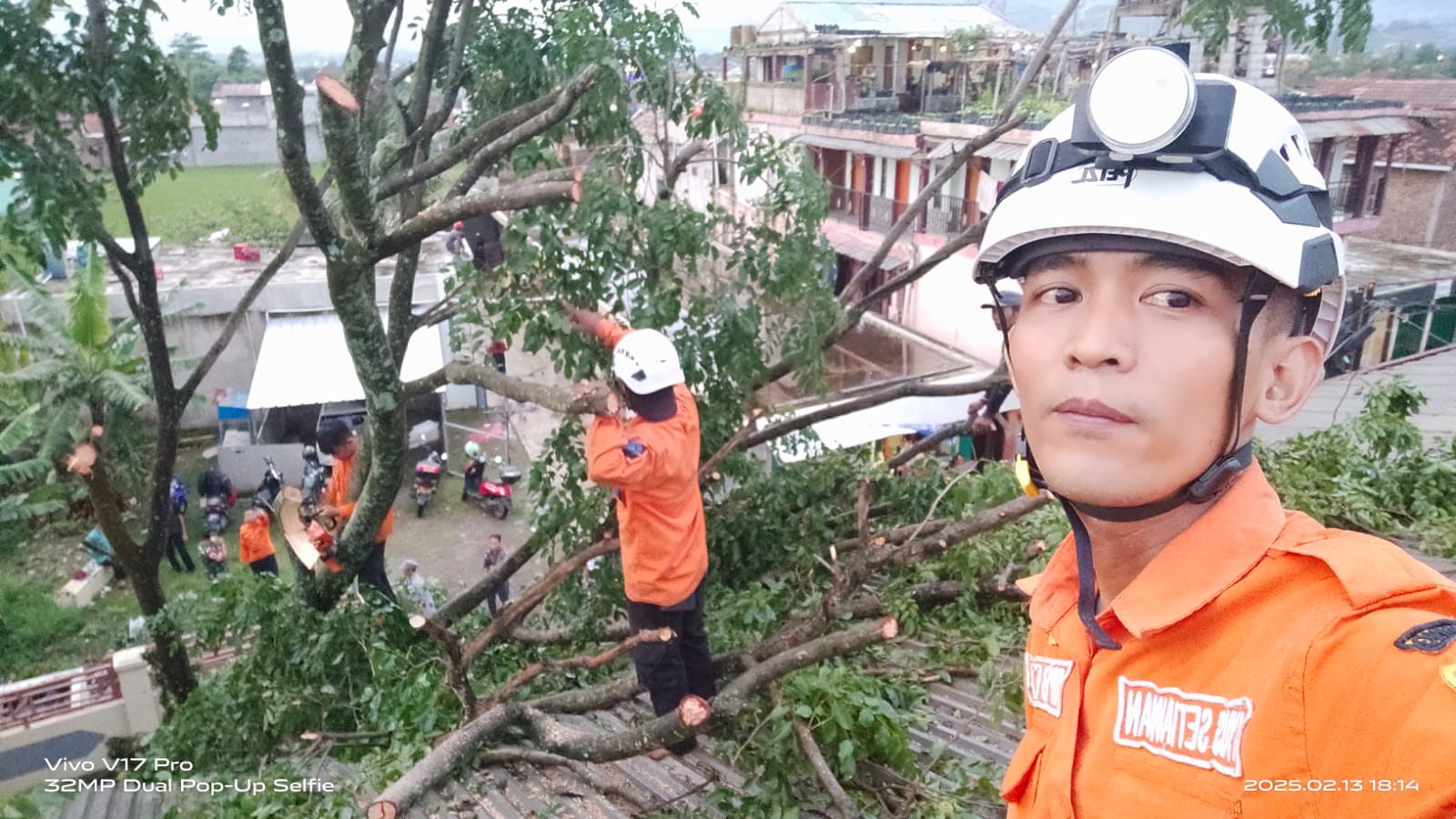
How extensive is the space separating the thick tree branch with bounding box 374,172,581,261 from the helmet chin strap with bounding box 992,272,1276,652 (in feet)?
7.55

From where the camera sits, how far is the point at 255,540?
8828 millimetres

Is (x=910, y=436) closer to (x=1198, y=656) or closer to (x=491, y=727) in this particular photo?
(x=491, y=727)

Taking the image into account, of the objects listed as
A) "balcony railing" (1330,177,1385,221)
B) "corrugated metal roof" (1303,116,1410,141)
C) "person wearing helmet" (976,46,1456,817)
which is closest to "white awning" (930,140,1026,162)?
"corrugated metal roof" (1303,116,1410,141)

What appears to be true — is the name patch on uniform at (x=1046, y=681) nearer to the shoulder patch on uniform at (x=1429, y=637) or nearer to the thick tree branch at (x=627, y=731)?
the shoulder patch on uniform at (x=1429, y=637)

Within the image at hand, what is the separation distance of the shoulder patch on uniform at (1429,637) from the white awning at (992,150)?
11.1 meters

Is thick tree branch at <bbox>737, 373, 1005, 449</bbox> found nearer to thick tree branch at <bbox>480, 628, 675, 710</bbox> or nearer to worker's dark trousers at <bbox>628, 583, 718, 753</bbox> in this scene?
worker's dark trousers at <bbox>628, 583, 718, 753</bbox>

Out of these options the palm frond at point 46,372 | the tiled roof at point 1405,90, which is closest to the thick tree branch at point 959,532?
the palm frond at point 46,372

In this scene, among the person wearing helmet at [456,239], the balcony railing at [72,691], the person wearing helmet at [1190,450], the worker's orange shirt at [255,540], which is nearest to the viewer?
the person wearing helmet at [1190,450]

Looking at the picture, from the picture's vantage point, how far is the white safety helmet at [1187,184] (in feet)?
4.59

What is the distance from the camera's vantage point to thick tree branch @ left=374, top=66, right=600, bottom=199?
12.5ft

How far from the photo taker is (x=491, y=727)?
4.20 meters

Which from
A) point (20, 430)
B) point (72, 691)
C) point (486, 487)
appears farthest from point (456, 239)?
point (72, 691)

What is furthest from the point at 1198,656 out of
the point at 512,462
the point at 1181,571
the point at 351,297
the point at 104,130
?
the point at 512,462

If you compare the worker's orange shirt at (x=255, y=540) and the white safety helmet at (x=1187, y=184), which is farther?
the worker's orange shirt at (x=255, y=540)
